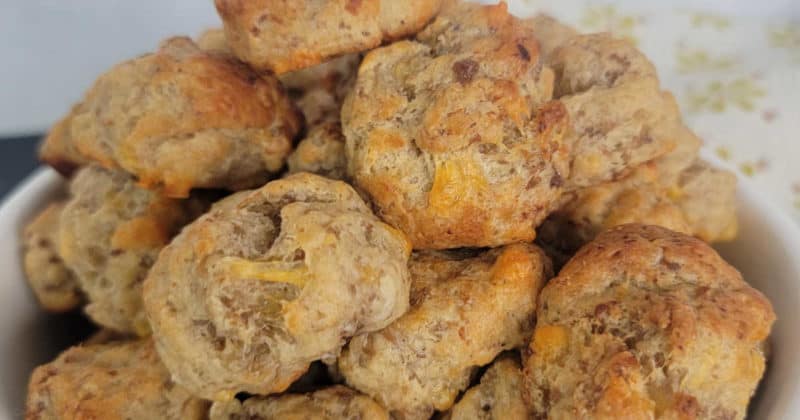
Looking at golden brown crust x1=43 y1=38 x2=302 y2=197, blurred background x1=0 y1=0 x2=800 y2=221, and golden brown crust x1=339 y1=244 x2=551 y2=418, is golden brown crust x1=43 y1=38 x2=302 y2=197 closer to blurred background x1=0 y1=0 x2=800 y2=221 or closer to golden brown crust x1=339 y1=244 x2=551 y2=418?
golden brown crust x1=339 y1=244 x2=551 y2=418

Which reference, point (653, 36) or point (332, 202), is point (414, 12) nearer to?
point (332, 202)

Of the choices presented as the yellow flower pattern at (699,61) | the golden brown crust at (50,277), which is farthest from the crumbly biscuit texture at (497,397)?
the yellow flower pattern at (699,61)

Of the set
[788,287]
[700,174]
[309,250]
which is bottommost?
[788,287]

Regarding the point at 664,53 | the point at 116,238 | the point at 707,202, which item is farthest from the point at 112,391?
the point at 664,53

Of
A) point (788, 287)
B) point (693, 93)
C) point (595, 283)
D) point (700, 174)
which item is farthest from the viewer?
point (693, 93)

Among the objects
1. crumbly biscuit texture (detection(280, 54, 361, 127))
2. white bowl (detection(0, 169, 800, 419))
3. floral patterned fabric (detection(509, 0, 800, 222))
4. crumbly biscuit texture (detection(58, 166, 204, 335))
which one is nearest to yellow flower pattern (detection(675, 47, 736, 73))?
floral patterned fabric (detection(509, 0, 800, 222))

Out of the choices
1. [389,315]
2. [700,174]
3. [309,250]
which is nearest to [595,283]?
[389,315]

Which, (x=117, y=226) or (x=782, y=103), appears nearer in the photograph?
(x=117, y=226)
